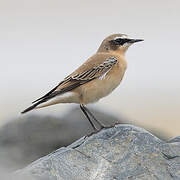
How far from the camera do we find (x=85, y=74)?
13.2 metres

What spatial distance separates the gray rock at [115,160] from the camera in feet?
34.7

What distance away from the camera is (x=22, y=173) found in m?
10.2

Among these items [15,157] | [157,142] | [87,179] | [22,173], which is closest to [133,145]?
[157,142]

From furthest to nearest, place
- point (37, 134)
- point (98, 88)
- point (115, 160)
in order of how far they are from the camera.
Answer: point (37, 134) < point (98, 88) < point (115, 160)

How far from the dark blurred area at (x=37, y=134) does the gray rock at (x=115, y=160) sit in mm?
4256

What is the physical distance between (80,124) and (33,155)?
1663mm

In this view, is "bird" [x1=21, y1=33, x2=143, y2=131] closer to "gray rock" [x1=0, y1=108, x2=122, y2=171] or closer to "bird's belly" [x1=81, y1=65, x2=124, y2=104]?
"bird's belly" [x1=81, y1=65, x2=124, y2=104]

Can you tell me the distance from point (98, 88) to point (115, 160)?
2.45m

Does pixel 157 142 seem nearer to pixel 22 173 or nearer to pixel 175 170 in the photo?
pixel 175 170

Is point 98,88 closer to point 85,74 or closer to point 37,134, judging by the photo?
point 85,74

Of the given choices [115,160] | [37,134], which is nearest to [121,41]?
[37,134]

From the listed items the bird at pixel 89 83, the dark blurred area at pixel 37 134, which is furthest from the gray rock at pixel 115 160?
the dark blurred area at pixel 37 134

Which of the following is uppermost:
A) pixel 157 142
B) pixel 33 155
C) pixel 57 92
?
pixel 57 92

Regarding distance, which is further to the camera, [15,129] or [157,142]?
[15,129]
